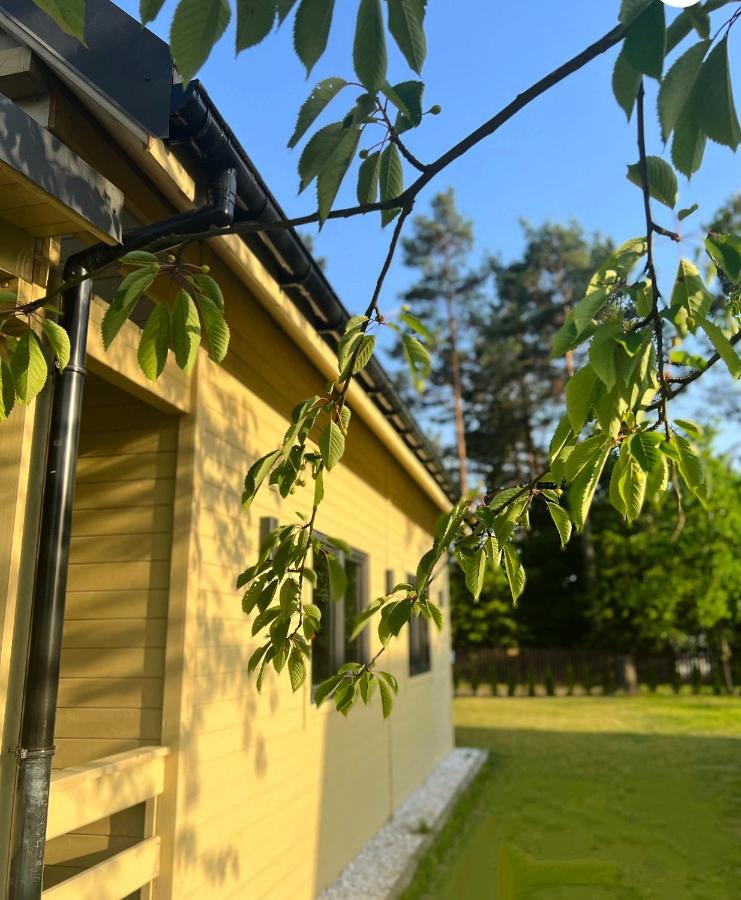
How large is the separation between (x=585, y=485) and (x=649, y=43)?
22.9 inches

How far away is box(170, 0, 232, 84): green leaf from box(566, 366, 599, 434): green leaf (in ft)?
1.94

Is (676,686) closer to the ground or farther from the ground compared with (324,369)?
closer to the ground

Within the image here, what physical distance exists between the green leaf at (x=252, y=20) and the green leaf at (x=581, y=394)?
1.85ft

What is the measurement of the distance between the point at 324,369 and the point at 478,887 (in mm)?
3447

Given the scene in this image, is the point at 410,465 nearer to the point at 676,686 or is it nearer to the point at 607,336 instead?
the point at 607,336

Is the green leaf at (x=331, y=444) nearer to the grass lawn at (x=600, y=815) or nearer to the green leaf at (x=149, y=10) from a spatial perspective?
the green leaf at (x=149, y=10)

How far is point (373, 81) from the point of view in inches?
35.8

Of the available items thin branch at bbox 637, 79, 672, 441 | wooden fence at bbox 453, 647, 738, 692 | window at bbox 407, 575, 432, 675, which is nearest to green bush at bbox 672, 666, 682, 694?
wooden fence at bbox 453, 647, 738, 692

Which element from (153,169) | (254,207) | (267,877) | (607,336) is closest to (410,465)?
(267,877)

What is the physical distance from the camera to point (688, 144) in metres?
0.91

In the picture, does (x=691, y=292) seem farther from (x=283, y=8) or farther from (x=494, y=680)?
(x=494, y=680)

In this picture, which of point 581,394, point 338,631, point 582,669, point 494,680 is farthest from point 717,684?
point 581,394

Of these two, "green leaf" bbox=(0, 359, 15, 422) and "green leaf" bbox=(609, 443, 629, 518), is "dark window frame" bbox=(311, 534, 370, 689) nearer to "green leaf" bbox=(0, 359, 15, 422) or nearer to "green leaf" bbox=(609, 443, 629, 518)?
"green leaf" bbox=(0, 359, 15, 422)

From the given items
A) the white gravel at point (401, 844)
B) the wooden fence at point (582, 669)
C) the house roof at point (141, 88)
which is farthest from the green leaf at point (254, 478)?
the wooden fence at point (582, 669)
